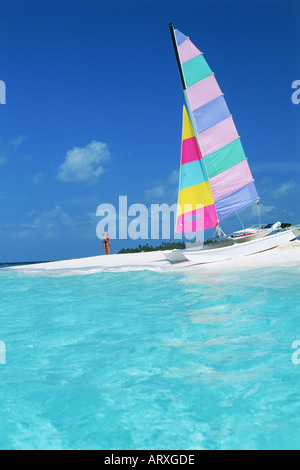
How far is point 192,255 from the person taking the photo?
1677cm

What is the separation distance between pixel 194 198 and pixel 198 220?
1048mm

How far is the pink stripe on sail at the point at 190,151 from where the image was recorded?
17.4 meters

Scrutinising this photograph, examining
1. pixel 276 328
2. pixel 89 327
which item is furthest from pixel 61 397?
pixel 276 328

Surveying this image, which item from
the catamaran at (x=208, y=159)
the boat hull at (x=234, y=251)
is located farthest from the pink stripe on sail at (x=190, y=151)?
the boat hull at (x=234, y=251)

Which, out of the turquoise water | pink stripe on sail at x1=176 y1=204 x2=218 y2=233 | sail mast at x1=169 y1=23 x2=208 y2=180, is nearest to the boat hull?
pink stripe on sail at x1=176 y1=204 x2=218 y2=233

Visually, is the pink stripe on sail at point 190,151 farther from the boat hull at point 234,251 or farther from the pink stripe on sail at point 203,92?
the boat hull at point 234,251

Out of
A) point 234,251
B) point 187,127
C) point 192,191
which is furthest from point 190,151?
point 234,251

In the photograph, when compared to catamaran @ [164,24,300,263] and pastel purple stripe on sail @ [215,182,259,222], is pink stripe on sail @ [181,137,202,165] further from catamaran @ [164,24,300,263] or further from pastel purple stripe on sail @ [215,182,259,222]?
pastel purple stripe on sail @ [215,182,259,222]

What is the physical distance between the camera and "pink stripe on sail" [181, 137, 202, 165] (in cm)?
1739

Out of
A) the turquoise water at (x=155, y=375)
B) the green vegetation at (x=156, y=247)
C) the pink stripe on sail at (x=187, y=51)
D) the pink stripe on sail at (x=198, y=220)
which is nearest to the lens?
the turquoise water at (x=155, y=375)

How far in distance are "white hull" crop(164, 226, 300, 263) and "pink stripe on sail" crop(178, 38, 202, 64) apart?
9010mm

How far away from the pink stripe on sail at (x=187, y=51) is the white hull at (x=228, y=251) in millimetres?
9010

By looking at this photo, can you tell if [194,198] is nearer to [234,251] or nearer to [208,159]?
[208,159]

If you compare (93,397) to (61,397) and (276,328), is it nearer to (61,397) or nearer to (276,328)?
(61,397)
